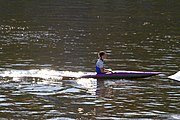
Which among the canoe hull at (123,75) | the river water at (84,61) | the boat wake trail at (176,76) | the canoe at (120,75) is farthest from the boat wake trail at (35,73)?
the boat wake trail at (176,76)

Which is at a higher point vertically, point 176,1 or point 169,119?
point 176,1

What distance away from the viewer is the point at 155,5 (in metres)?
79.1

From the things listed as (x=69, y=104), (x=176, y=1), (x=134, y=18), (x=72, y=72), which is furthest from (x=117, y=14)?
(x=69, y=104)

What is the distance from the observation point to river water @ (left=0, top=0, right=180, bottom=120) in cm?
2147

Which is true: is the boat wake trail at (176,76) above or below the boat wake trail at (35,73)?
below

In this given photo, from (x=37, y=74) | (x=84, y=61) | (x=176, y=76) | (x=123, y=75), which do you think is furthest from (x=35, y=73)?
(x=176, y=76)

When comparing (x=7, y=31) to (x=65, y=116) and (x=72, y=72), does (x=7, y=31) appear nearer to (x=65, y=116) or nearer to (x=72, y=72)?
(x=72, y=72)

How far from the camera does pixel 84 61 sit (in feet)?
108

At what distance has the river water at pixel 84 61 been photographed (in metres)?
21.5

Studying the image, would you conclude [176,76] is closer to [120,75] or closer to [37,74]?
[120,75]

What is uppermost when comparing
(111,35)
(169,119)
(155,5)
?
(155,5)

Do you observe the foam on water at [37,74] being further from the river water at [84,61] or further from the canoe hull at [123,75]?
the canoe hull at [123,75]

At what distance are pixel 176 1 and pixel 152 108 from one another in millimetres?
65460

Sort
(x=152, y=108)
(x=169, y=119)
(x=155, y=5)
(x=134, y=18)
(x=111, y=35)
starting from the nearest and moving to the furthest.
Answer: (x=169, y=119)
(x=152, y=108)
(x=111, y=35)
(x=134, y=18)
(x=155, y=5)
